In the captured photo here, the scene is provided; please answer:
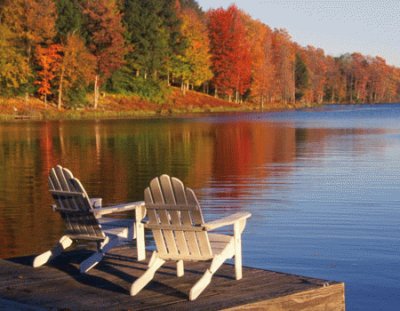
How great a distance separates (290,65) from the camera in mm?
127500

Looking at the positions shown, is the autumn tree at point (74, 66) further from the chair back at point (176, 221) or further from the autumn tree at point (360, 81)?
the autumn tree at point (360, 81)

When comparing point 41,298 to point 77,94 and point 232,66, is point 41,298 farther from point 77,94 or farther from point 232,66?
point 232,66

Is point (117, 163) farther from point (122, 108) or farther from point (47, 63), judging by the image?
point (122, 108)

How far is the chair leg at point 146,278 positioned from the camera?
24.5ft

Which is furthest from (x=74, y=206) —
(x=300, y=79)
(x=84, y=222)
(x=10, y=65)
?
(x=300, y=79)

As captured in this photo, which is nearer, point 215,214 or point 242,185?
point 215,214

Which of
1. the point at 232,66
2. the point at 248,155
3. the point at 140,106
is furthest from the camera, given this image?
the point at 232,66

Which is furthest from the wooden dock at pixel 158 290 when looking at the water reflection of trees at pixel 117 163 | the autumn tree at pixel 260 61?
the autumn tree at pixel 260 61

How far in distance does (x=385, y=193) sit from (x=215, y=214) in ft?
15.8

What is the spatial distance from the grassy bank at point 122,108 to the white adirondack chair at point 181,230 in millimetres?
58488

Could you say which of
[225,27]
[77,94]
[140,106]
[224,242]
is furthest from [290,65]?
[224,242]

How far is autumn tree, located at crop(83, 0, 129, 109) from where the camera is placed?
7506 centimetres

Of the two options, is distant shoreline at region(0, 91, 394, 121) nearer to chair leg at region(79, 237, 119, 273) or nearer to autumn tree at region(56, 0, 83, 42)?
autumn tree at region(56, 0, 83, 42)

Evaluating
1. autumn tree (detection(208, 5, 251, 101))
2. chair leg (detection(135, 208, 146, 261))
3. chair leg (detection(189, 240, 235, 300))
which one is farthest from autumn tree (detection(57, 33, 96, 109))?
chair leg (detection(189, 240, 235, 300))
